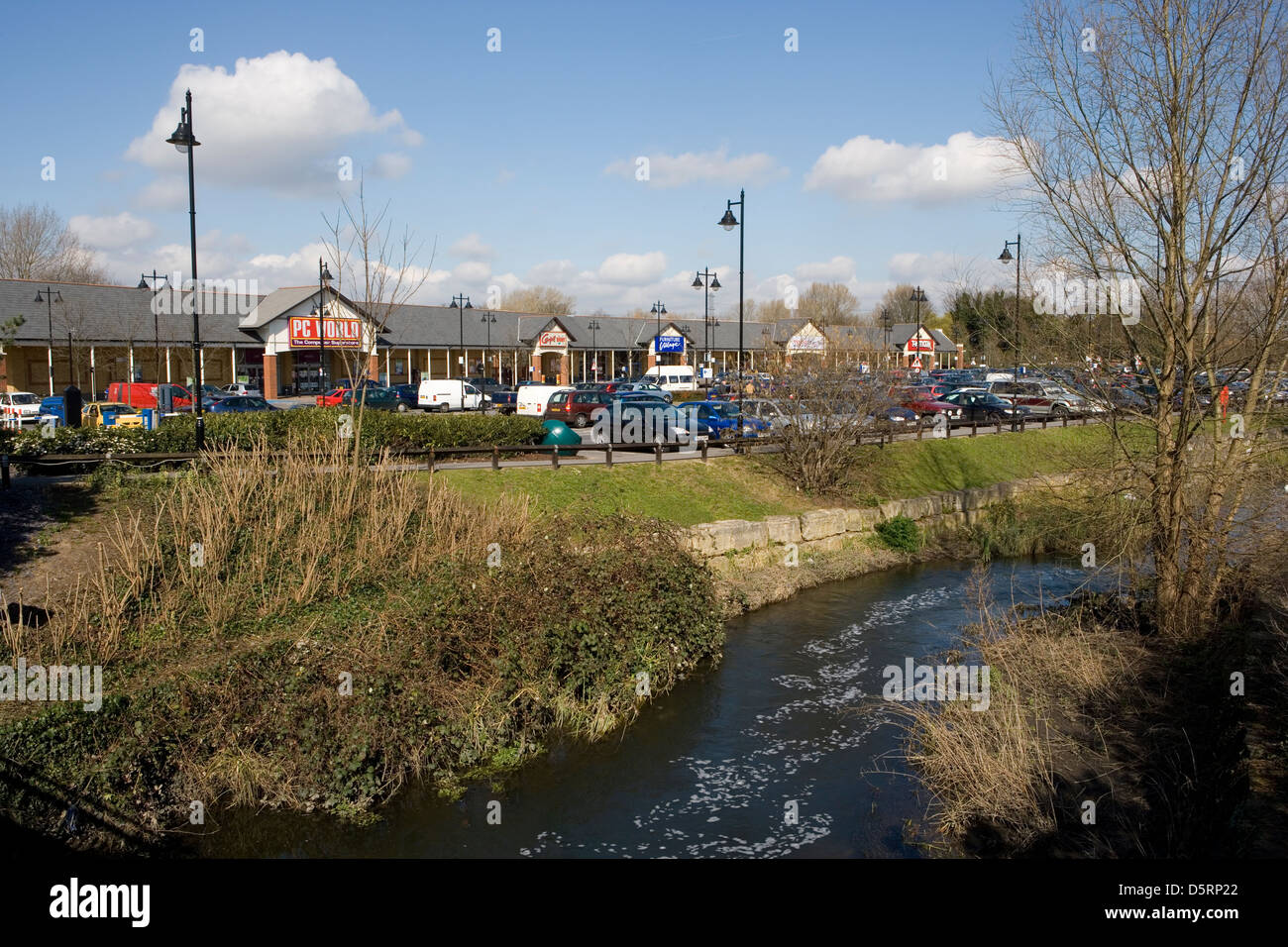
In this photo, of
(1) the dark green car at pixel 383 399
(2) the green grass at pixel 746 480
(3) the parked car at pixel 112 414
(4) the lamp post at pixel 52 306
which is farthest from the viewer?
(4) the lamp post at pixel 52 306

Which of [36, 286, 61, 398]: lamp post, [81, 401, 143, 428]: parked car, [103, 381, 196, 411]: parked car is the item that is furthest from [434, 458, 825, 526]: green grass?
[36, 286, 61, 398]: lamp post

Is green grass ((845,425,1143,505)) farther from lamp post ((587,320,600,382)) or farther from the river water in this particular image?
lamp post ((587,320,600,382))

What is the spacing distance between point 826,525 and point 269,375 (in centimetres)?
3733

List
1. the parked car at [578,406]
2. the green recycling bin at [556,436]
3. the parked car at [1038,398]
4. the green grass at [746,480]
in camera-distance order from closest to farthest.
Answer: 1. the green grass at [746,480]
2. the green recycling bin at [556,436]
3. the parked car at [578,406]
4. the parked car at [1038,398]

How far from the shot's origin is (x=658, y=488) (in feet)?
65.8

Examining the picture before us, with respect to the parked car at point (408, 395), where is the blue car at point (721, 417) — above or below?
below

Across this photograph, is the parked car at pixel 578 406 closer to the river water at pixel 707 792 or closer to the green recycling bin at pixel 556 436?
the green recycling bin at pixel 556 436

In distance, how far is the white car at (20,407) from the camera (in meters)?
31.9

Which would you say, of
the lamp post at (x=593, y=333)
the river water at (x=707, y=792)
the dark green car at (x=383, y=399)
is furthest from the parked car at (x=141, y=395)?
the river water at (x=707, y=792)

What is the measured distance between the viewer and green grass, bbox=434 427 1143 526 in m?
18.3

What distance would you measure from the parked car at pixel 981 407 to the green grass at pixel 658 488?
49.8 ft

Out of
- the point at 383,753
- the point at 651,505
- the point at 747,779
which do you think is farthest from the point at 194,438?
the point at 747,779

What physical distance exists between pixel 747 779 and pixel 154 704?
20.0ft
